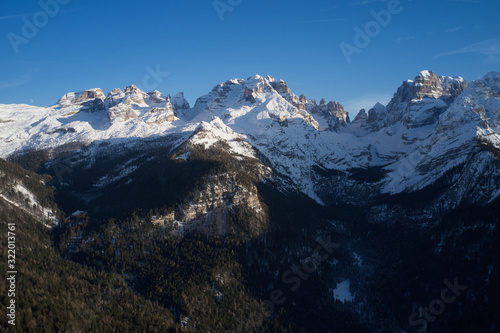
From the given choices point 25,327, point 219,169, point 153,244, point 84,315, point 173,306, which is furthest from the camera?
point 219,169

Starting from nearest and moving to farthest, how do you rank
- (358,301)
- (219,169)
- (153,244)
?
(358,301)
(153,244)
(219,169)

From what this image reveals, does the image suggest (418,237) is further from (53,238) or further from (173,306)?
(53,238)

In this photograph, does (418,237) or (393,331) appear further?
(418,237)

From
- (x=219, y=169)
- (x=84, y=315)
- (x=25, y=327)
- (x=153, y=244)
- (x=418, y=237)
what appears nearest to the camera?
(x=25, y=327)

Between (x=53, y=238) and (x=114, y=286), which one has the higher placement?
(x=53, y=238)

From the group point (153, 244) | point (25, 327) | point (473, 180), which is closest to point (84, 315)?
point (25, 327)

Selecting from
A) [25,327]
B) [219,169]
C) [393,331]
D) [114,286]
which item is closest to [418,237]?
[393,331]

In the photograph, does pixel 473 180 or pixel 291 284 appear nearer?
pixel 291 284

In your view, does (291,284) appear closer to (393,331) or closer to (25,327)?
(393,331)

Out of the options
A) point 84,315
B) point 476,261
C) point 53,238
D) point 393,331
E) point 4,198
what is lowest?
point 393,331
